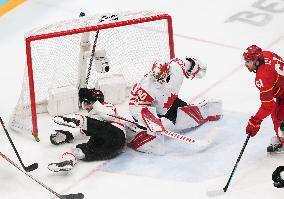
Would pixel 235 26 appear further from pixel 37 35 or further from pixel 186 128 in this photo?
pixel 37 35

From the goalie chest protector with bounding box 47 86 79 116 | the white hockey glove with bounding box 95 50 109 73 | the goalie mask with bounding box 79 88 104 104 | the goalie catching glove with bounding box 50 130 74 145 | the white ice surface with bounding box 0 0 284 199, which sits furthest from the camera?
the goalie chest protector with bounding box 47 86 79 116

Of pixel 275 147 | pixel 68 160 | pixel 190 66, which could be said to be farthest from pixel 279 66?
pixel 68 160

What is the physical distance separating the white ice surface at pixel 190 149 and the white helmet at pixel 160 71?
531 mm

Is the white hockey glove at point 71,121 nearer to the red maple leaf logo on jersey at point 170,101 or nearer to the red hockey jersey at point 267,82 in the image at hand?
the red maple leaf logo on jersey at point 170,101

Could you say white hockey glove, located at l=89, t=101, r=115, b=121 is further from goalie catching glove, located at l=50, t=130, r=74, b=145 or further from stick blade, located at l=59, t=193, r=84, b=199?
stick blade, located at l=59, t=193, r=84, b=199

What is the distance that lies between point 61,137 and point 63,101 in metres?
0.39

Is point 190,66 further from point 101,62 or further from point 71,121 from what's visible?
point 71,121

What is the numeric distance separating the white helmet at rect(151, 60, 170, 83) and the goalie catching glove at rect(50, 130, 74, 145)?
2.54 feet

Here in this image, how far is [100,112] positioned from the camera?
5277mm

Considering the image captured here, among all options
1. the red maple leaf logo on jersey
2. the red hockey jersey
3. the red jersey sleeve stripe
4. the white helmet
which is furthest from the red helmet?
the red maple leaf logo on jersey

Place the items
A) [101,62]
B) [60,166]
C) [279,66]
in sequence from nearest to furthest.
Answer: [279,66], [60,166], [101,62]

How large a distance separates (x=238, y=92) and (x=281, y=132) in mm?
1084

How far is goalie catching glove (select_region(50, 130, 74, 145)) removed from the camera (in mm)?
5477

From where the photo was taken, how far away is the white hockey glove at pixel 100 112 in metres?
5.27
